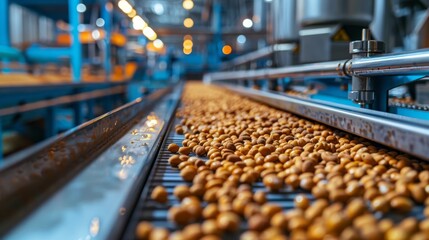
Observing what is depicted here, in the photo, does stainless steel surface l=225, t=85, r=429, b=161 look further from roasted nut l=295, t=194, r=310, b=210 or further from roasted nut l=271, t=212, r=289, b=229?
roasted nut l=271, t=212, r=289, b=229

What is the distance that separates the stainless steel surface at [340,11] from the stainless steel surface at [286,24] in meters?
1.26

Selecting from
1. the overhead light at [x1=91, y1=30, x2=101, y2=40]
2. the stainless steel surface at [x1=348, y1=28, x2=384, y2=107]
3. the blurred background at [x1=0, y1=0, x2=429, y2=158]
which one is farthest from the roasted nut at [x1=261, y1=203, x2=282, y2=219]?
the overhead light at [x1=91, y1=30, x2=101, y2=40]

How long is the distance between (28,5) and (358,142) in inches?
320

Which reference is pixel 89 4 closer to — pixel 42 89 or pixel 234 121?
pixel 42 89

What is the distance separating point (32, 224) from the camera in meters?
0.81

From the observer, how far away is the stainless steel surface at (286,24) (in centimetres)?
489

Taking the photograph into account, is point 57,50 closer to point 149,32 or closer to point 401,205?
point 149,32

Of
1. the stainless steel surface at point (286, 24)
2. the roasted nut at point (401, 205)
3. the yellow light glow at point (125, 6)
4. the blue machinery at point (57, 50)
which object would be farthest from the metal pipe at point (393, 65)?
the blue machinery at point (57, 50)

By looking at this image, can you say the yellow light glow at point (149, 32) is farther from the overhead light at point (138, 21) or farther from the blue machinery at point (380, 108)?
the blue machinery at point (380, 108)

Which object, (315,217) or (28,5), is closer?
(315,217)

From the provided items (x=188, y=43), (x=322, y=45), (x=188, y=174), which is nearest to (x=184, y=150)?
(x=188, y=174)

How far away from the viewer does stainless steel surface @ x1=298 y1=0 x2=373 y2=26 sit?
3.43 meters

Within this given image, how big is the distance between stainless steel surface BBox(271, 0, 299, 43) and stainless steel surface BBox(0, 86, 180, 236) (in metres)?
3.67

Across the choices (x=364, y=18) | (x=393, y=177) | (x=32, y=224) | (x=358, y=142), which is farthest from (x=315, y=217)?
(x=364, y=18)
